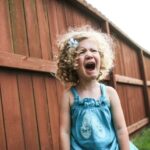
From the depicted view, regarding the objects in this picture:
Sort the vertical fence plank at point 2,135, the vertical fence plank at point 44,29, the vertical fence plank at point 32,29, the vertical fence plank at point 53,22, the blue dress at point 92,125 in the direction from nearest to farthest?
1. the blue dress at point 92,125
2. the vertical fence plank at point 2,135
3. the vertical fence plank at point 32,29
4. the vertical fence plank at point 44,29
5. the vertical fence plank at point 53,22

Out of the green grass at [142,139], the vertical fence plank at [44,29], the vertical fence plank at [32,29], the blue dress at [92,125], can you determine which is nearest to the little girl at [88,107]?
the blue dress at [92,125]

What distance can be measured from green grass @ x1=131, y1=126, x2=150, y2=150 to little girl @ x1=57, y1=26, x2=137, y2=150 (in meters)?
3.59

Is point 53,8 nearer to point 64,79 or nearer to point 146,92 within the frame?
point 64,79

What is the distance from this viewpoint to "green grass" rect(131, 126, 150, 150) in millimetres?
6730

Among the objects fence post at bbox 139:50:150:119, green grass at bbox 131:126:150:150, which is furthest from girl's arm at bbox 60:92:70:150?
fence post at bbox 139:50:150:119

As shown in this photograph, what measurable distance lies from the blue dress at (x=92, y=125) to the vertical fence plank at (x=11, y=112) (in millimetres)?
495

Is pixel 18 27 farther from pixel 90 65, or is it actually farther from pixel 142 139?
pixel 142 139

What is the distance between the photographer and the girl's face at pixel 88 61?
9.84 ft

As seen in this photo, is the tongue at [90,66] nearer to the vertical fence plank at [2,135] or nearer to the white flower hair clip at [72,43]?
the white flower hair clip at [72,43]

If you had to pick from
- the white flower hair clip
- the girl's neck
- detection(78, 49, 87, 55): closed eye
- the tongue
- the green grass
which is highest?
the white flower hair clip

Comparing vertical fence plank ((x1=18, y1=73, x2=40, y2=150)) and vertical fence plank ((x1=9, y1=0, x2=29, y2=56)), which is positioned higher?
vertical fence plank ((x1=9, y1=0, x2=29, y2=56))

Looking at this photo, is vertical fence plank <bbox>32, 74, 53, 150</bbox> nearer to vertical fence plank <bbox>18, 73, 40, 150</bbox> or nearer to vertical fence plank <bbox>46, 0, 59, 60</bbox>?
vertical fence plank <bbox>18, 73, 40, 150</bbox>

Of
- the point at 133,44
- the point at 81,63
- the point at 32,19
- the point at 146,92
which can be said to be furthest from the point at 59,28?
the point at 146,92

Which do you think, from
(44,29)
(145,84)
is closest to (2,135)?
(44,29)
